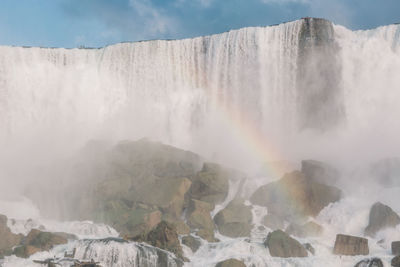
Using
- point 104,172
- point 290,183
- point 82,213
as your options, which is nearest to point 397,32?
point 290,183

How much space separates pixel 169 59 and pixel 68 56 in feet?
32.8

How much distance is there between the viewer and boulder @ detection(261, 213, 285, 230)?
30.9 metres

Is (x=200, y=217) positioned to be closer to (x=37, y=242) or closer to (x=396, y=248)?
(x=37, y=242)

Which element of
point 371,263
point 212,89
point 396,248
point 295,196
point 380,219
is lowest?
point 371,263

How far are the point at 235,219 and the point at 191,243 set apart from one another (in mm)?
5204

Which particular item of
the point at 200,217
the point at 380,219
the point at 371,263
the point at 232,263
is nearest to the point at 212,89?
the point at 200,217

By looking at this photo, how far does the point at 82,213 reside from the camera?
110ft

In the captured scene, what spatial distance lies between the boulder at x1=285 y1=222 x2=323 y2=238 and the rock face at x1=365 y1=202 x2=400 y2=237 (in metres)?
2.63

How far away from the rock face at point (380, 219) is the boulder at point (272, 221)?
4.93 metres

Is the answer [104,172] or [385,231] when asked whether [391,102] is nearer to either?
[385,231]

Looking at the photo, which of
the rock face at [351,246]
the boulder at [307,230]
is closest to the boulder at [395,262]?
the rock face at [351,246]

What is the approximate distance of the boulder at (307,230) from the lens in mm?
29047

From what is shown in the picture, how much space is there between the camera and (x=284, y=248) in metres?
25.2

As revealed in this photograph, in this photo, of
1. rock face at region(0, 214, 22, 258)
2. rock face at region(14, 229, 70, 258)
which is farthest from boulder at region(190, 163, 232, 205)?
rock face at region(0, 214, 22, 258)
